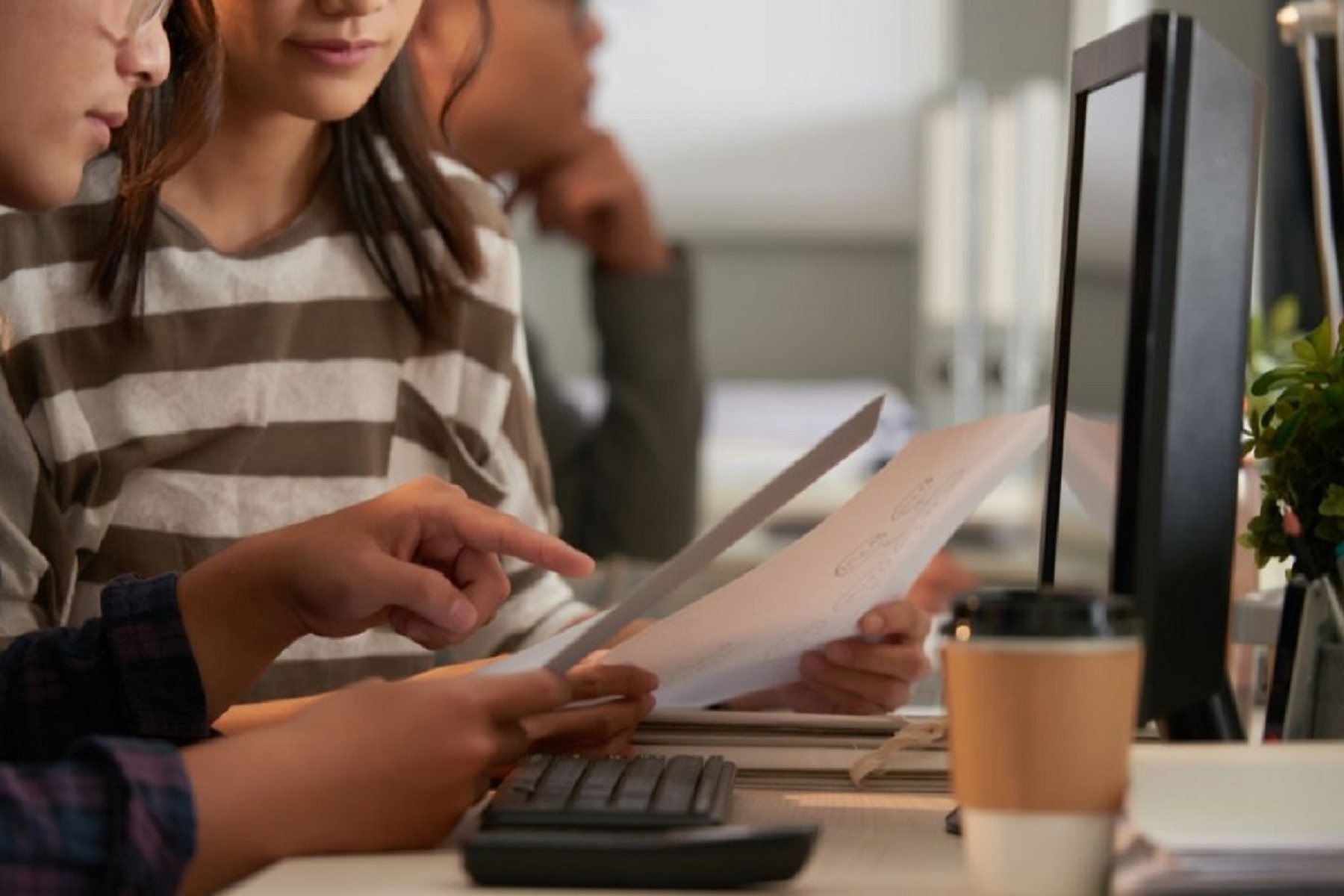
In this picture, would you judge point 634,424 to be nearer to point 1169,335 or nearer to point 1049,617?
point 1169,335

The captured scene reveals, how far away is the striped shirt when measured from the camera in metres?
1.18

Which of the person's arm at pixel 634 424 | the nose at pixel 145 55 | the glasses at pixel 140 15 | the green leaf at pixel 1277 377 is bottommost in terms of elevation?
the person's arm at pixel 634 424

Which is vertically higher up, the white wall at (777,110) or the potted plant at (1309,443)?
the white wall at (777,110)

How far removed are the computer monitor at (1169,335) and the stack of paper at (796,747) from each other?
0.14 meters

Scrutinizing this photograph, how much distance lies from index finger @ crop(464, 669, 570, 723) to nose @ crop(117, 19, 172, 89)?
0.42m

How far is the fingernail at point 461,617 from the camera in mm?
900

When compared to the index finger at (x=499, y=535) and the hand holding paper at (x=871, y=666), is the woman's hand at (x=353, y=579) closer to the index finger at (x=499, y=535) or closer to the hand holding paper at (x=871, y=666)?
the index finger at (x=499, y=535)

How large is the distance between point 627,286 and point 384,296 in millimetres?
1281

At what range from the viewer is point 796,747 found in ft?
3.17

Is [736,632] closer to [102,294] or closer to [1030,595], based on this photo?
[1030,595]

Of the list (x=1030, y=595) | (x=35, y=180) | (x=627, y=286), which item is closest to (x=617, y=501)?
(x=627, y=286)

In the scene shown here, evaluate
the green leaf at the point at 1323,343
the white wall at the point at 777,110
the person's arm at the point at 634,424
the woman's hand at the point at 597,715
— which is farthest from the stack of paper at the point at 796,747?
the white wall at the point at 777,110

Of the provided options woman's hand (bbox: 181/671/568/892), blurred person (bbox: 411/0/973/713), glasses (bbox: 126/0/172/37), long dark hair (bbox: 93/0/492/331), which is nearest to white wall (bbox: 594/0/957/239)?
blurred person (bbox: 411/0/973/713)

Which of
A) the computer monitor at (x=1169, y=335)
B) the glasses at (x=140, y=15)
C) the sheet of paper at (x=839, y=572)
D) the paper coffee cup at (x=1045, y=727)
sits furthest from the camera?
the glasses at (x=140, y=15)
